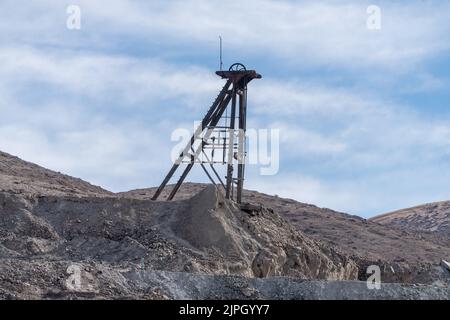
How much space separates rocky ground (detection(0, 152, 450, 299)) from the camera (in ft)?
84.1

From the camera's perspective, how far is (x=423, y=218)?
80.3 metres

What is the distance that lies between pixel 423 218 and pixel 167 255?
172 feet

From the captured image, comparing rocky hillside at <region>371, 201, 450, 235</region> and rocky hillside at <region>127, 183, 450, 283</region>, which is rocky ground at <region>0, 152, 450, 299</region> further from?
rocky hillside at <region>371, 201, 450, 235</region>

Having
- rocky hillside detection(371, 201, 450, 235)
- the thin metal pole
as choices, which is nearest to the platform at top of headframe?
the thin metal pole

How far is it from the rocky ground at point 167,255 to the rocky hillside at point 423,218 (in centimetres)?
3844

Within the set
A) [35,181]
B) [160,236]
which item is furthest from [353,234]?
[160,236]

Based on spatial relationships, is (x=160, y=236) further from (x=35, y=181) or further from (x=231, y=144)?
(x=35, y=181)

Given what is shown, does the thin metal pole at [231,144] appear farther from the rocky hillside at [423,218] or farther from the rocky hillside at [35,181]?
the rocky hillside at [423,218]

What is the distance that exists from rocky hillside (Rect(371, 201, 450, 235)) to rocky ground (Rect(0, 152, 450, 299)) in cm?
3844

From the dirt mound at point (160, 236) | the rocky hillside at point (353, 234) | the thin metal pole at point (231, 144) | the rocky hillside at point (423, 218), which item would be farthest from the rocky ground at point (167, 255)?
the rocky hillside at point (423, 218)

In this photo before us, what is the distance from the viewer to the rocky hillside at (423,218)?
252 ft

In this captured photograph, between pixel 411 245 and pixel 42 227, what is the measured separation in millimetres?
27750
